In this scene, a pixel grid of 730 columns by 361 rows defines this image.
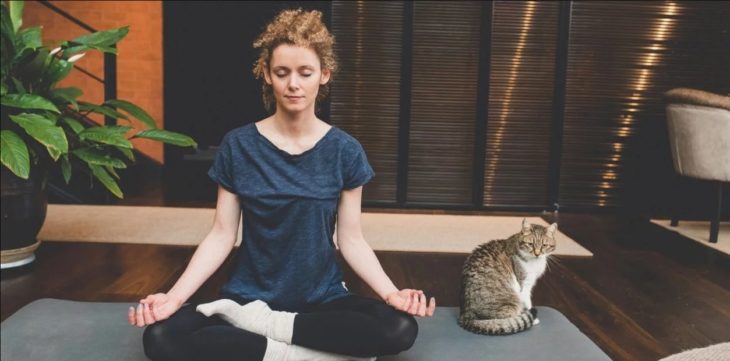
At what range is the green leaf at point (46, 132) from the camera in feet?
7.24

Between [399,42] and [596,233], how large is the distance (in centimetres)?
146

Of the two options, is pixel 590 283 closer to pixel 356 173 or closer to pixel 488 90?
pixel 356 173

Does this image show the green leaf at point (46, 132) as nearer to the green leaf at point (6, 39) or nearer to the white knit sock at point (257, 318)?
the green leaf at point (6, 39)

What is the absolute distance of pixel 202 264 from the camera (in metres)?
1.48

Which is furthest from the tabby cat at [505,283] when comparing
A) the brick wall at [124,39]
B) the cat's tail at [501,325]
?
the brick wall at [124,39]

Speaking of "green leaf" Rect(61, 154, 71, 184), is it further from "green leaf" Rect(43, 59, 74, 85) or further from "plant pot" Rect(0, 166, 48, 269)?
"green leaf" Rect(43, 59, 74, 85)

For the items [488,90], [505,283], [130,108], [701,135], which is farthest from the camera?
[488,90]

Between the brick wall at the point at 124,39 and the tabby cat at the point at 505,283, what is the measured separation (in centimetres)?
427

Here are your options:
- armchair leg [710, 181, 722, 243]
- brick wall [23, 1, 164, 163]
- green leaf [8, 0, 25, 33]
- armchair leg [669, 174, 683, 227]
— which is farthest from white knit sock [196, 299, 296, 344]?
brick wall [23, 1, 164, 163]

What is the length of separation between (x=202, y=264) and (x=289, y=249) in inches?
7.0

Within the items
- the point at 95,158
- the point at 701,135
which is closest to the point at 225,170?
the point at 95,158

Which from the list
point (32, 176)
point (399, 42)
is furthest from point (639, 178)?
point (32, 176)

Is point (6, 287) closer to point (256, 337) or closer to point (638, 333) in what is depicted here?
point (256, 337)

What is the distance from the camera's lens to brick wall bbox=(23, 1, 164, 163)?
548 centimetres
